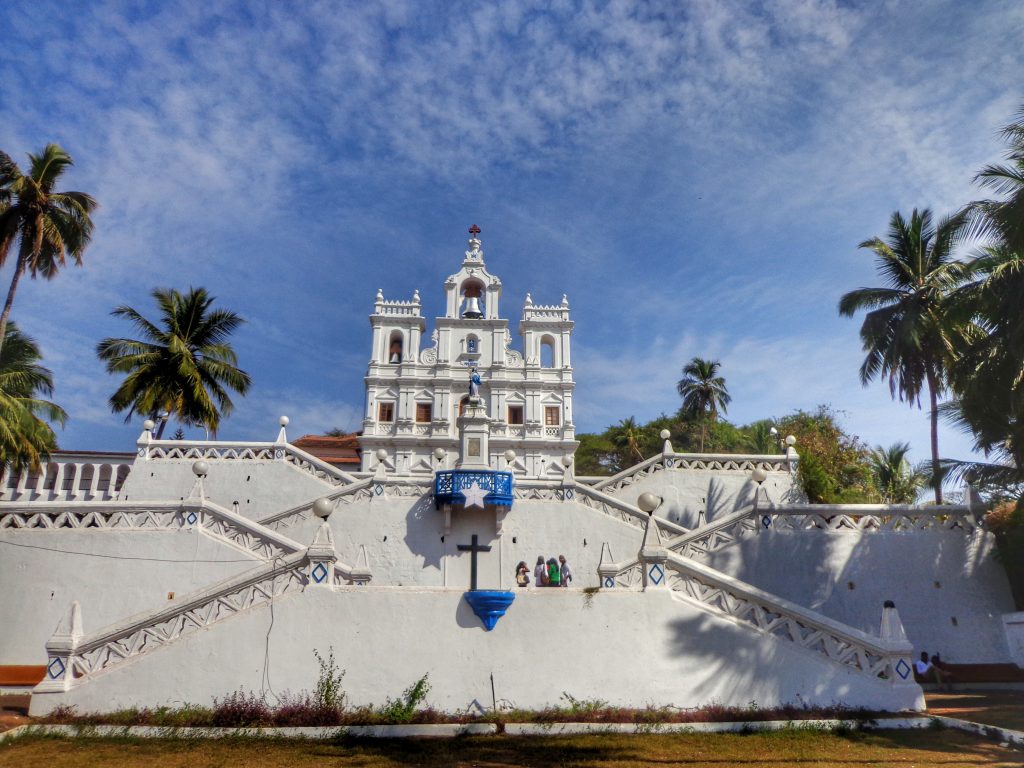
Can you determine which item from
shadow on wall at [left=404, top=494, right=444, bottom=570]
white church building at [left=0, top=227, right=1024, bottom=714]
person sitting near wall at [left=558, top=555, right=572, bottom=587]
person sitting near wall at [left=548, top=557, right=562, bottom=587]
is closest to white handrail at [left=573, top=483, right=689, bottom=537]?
white church building at [left=0, top=227, right=1024, bottom=714]

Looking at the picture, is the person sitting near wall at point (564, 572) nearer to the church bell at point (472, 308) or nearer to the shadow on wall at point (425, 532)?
the shadow on wall at point (425, 532)

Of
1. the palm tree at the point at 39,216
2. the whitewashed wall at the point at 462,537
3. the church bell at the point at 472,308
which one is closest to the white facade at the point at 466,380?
the church bell at the point at 472,308

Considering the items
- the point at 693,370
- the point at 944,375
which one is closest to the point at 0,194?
the point at 944,375

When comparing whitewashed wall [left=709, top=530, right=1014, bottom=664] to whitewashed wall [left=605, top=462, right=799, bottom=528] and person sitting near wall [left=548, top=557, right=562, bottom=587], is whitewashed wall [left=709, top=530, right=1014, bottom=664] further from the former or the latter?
whitewashed wall [left=605, top=462, right=799, bottom=528]

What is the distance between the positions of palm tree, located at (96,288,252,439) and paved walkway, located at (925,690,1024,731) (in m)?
27.5

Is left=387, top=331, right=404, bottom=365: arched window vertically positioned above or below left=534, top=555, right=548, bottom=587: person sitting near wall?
above

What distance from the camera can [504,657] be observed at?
11992 millimetres

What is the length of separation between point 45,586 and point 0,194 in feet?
39.8

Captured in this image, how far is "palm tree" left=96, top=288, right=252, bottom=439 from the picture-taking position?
29188 mm

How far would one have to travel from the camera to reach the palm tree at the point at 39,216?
2066 cm

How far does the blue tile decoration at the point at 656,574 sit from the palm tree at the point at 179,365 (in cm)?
2303

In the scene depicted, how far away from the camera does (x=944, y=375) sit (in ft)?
81.4

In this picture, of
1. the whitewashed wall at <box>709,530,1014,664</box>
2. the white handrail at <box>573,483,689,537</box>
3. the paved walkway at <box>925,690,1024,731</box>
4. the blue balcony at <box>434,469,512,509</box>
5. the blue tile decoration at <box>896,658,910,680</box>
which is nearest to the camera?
the paved walkway at <box>925,690,1024,731</box>

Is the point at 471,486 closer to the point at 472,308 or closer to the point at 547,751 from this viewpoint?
the point at 547,751
